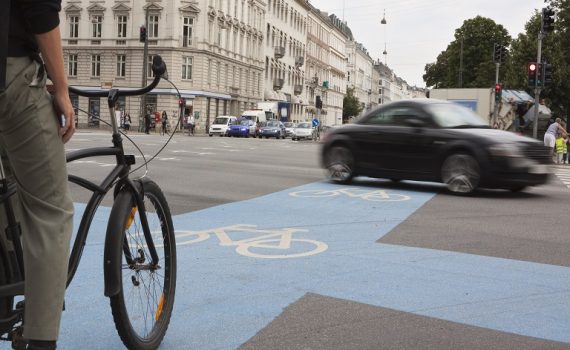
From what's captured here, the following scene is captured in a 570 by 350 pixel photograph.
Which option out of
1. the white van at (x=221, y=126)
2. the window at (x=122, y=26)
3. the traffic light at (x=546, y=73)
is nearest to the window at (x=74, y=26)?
the window at (x=122, y=26)

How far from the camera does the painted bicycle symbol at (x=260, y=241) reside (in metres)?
6.09

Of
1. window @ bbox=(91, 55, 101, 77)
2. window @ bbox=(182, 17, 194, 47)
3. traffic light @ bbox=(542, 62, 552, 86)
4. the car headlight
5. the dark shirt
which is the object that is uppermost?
window @ bbox=(182, 17, 194, 47)

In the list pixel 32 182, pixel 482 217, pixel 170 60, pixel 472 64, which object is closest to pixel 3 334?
pixel 32 182

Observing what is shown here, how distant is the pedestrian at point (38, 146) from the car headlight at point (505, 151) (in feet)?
31.3

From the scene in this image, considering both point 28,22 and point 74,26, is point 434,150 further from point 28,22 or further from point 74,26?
point 74,26

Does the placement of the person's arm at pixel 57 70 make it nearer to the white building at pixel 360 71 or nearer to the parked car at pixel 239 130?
the parked car at pixel 239 130

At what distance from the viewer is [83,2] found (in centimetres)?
6053

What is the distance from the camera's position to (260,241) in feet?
21.8

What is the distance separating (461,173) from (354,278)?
22.0ft

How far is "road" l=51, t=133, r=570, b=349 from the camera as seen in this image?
3.77m

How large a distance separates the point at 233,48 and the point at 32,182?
6747 cm

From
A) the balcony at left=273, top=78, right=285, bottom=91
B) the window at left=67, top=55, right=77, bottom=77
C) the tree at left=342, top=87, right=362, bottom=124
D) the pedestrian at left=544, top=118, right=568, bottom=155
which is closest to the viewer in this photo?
the pedestrian at left=544, top=118, right=568, bottom=155

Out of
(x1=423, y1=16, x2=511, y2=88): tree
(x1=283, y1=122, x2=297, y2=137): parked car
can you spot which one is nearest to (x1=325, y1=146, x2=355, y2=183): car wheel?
(x1=283, y1=122, x2=297, y2=137): parked car

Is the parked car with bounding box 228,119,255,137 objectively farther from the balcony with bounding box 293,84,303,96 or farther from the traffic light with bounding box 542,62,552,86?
the balcony with bounding box 293,84,303,96
